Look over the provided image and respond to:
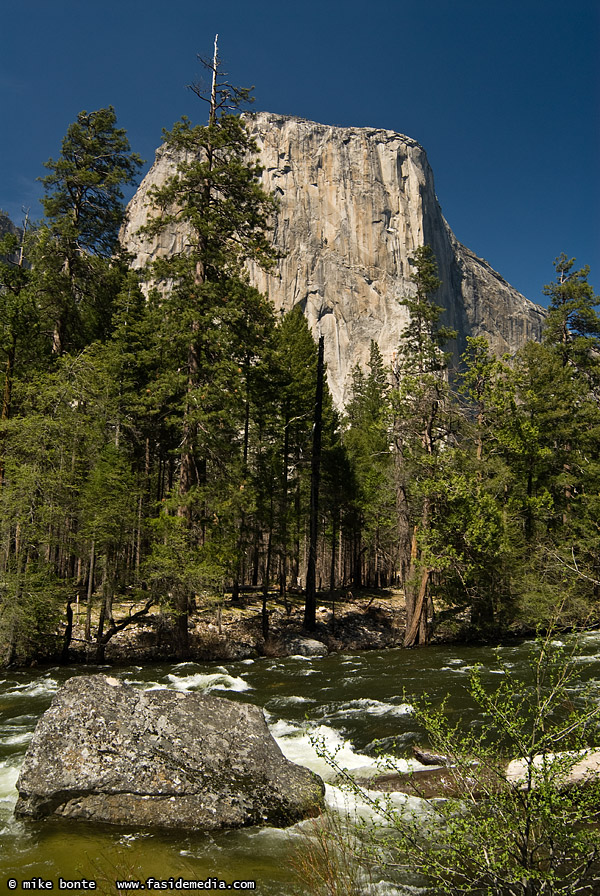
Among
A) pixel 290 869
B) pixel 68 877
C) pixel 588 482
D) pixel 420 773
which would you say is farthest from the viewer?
pixel 588 482

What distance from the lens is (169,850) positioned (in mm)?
4836

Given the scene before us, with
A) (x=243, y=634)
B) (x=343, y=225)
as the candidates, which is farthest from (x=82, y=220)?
(x=343, y=225)

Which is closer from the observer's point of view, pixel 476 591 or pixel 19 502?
pixel 19 502

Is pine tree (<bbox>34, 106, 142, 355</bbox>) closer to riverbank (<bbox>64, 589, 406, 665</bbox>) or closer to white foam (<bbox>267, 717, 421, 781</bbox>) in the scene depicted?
riverbank (<bbox>64, 589, 406, 665</bbox>)

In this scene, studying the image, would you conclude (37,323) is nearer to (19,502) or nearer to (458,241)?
(19,502)

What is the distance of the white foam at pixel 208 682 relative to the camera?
11.8 m

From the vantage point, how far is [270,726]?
29.6 ft

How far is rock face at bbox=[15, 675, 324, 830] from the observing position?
18.1ft

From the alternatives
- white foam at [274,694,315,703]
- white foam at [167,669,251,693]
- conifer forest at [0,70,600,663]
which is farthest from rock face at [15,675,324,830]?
conifer forest at [0,70,600,663]

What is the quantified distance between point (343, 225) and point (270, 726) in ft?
397

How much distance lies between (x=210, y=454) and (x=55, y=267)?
31.9ft

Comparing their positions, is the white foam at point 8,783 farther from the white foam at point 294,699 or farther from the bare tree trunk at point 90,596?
the bare tree trunk at point 90,596

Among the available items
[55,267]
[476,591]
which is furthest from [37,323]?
[476,591]

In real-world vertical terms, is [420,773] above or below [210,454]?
below
